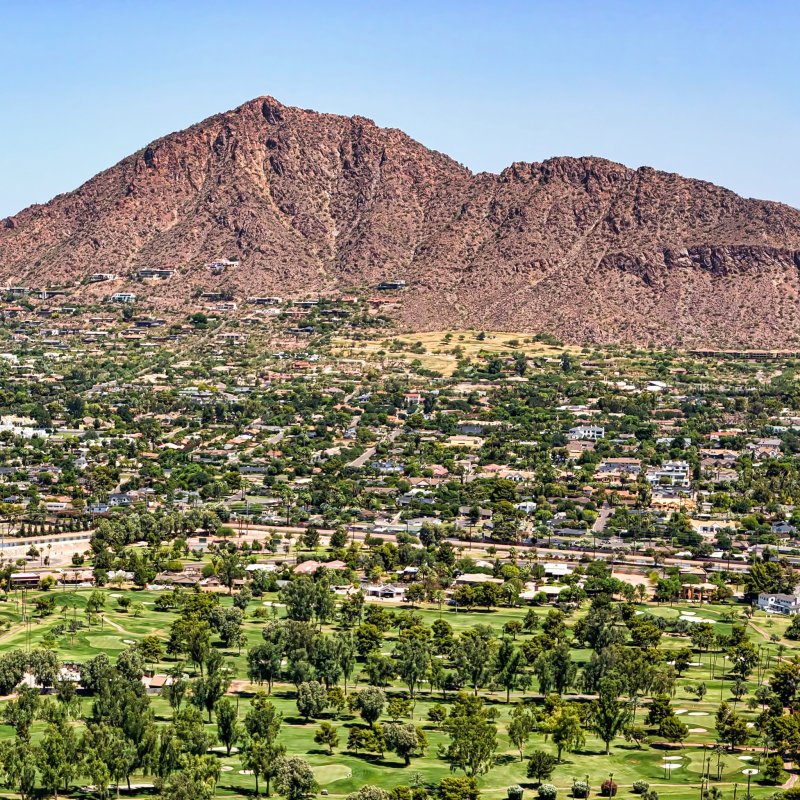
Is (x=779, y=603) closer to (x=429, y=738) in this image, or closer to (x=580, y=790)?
(x=429, y=738)

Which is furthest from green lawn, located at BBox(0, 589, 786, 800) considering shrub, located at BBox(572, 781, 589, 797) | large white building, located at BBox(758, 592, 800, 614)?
large white building, located at BBox(758, 592, 800, 614)

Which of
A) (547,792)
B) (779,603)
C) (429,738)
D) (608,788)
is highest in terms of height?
(779,603)

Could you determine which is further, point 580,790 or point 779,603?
point 779,603

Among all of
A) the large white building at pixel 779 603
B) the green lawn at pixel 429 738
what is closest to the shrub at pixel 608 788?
the green lawn at pixel 429 738

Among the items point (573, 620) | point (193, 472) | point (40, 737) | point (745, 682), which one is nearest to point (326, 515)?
point (193, 472)

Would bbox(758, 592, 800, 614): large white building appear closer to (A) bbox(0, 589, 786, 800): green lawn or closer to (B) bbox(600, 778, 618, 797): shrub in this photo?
(A) bbox(0, 589, 786, 800): green lawn

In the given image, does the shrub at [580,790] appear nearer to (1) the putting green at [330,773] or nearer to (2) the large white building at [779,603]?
(1) the putting green at [330,773]

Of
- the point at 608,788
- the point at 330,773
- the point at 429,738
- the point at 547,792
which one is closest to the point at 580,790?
the point at 608,788

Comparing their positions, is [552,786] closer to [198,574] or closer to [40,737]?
[40,737]
